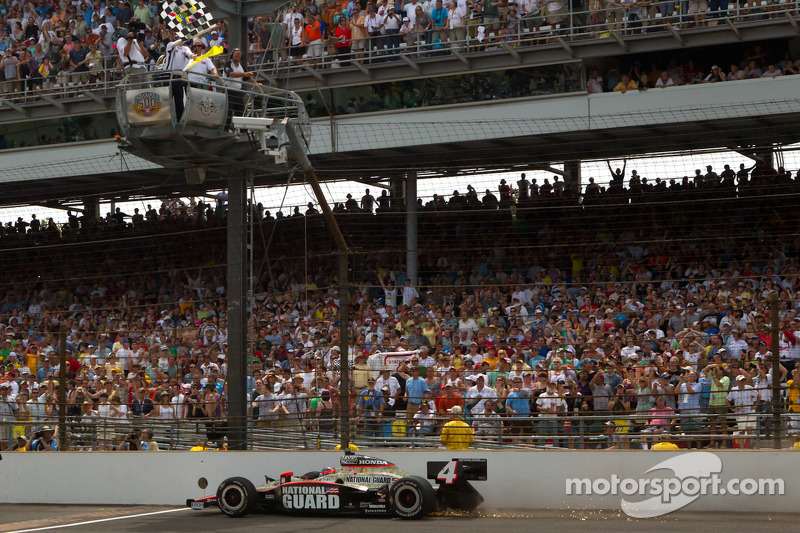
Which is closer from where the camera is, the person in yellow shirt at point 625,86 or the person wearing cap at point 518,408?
the person wearing cap at point 518,408

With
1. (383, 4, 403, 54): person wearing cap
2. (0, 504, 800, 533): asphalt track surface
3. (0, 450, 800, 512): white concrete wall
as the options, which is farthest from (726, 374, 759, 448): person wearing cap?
(383, 4, 403, 54): person wearing cap

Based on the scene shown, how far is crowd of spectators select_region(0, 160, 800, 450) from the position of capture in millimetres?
12234

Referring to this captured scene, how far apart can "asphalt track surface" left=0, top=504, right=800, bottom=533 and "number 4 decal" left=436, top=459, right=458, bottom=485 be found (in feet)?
1.25

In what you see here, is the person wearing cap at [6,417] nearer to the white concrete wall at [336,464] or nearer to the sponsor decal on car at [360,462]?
the white concrete wall at [336,464]

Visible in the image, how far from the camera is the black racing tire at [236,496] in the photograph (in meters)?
11.8

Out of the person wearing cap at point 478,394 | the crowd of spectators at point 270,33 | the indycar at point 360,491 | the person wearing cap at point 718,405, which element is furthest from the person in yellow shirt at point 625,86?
the indycar at point 360,491

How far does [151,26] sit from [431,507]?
17306mm

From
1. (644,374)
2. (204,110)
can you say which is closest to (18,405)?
(204,110)

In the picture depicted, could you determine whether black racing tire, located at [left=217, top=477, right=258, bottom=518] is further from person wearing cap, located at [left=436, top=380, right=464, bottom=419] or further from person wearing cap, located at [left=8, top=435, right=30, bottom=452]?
person wearing cap, located at [left=8, top=435, right=30, bottom=452]

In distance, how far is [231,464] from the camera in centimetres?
1295

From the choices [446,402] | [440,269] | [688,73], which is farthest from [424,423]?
[688,73]

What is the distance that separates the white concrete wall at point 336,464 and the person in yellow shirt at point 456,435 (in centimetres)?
21

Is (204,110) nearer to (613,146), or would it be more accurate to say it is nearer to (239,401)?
(239,401)

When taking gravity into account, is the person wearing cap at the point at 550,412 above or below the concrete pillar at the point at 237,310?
below
